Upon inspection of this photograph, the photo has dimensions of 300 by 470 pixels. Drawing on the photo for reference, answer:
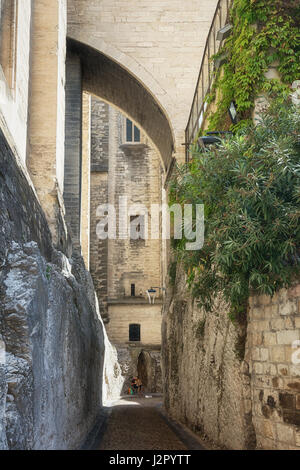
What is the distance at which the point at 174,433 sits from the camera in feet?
31.0

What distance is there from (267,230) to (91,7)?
13105mm

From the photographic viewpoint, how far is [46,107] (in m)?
12.2

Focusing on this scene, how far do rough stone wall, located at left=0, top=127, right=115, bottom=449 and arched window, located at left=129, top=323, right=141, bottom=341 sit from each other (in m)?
20.1

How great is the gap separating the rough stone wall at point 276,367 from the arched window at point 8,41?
21.4ft

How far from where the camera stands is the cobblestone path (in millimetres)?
7957

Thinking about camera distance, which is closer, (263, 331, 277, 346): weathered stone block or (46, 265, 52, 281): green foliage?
(46, 265, 52, 281): green foliage

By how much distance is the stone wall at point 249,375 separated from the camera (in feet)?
18.7

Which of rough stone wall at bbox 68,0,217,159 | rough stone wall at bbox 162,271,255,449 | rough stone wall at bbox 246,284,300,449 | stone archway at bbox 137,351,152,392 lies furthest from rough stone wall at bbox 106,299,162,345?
rough stone wall at bbox 246,284,300,449

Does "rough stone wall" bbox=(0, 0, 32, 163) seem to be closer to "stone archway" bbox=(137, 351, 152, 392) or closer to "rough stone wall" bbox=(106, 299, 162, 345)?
"stone archway" bbox=(137, 351, 152, 392)
